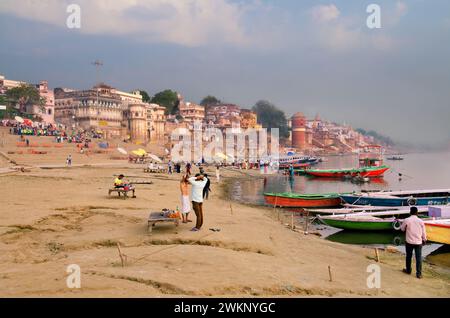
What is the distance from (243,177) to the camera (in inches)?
1713

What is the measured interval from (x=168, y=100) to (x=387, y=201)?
97.3 m

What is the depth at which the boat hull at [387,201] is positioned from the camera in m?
21.1

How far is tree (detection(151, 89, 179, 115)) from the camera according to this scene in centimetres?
11178

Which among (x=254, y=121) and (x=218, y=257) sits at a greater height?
(x=254, y=121)

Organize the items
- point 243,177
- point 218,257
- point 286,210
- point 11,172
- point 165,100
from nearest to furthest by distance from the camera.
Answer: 1. point 218,257
2. point 286,210
3. point 11,172
4. point 243,177
5. point 165,100

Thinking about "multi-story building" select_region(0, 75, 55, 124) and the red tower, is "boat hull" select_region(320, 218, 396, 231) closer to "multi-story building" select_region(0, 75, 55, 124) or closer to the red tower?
"multi-story building" select_region(0, 75, 55, 124)

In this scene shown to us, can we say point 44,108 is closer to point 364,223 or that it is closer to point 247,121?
point 364,223

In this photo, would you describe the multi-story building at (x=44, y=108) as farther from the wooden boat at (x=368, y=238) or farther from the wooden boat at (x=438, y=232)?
the wooden boat at (x=438, y=232)

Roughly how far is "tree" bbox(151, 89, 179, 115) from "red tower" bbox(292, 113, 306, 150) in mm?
71470

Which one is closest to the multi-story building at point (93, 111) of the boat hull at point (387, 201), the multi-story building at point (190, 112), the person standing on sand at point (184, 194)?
the multi-story building at point (190, 112)

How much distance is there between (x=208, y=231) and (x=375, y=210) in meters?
11.7

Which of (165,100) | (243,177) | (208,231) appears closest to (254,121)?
(165,100)

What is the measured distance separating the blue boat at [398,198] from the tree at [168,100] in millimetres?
93081
